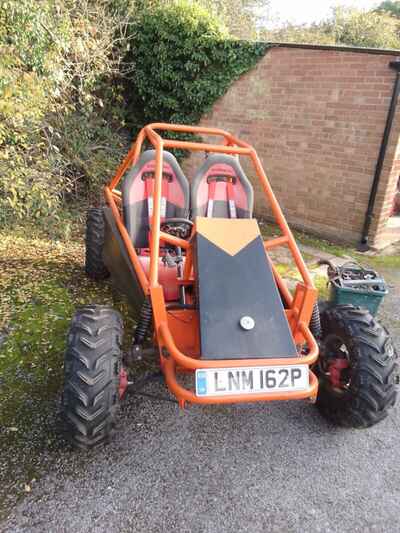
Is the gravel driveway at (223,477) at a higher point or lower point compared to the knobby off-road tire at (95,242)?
lower

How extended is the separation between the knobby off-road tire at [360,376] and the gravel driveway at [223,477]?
0.20 meters

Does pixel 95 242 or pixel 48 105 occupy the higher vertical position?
pixel 48 105

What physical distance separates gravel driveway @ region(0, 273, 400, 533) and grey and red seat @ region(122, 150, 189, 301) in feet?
4.35

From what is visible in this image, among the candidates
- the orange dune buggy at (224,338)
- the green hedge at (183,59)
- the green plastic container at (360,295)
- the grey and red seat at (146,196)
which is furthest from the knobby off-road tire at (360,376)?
the green hedge at (183,59)

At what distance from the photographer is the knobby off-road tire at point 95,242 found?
3.96m

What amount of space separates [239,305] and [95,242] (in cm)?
212

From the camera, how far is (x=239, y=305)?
2248mm

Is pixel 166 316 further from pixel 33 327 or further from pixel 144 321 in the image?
pixel 33 327

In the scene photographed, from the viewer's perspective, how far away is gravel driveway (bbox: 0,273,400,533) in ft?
6.32

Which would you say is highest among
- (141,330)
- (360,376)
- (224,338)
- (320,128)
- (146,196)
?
(320,128)

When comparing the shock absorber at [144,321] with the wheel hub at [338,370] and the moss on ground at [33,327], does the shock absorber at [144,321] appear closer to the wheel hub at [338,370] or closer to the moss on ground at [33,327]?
the moss on ground at [33,327]

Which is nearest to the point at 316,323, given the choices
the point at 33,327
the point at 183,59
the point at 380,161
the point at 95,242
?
the point at 33,327

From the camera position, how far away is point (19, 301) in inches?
145

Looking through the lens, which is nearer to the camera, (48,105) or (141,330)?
(141,330)
